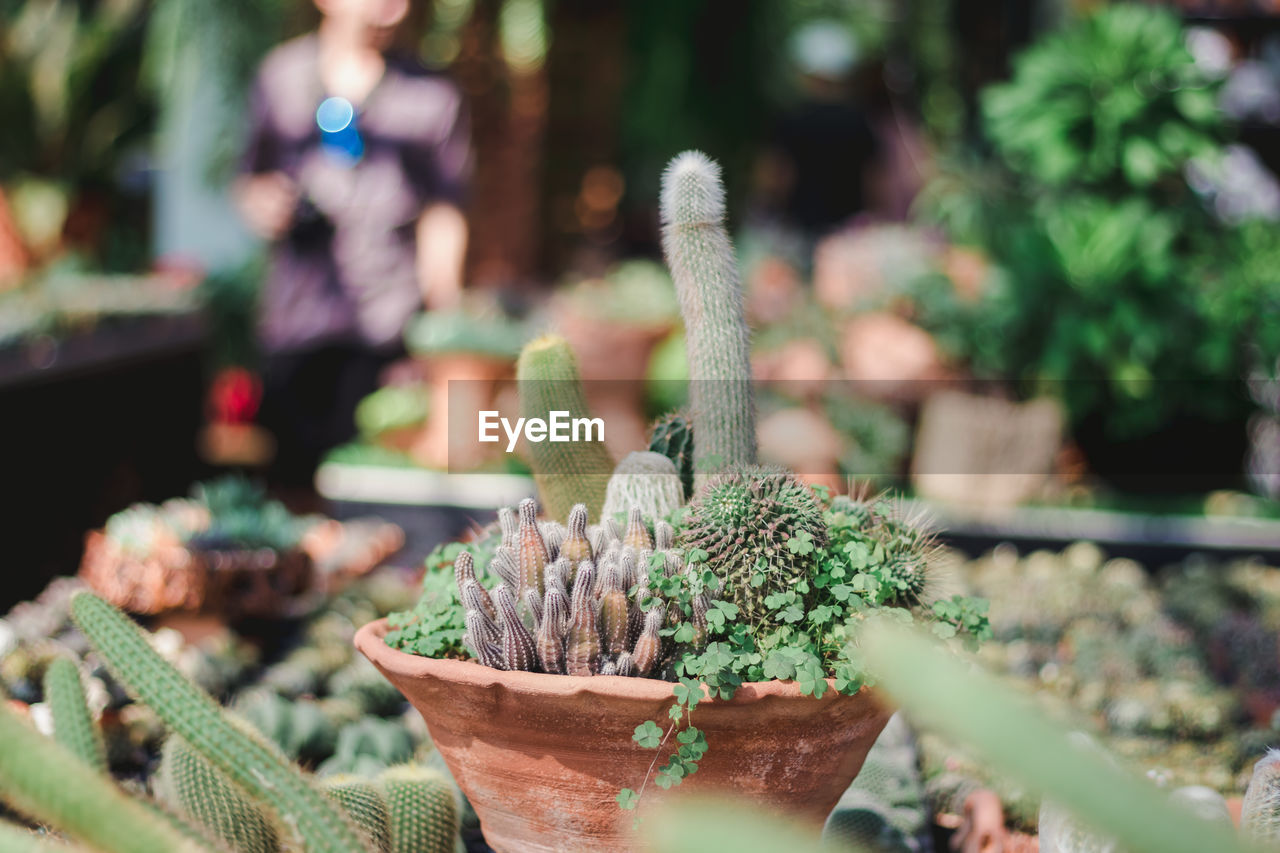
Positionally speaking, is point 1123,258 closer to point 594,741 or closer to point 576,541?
point 576,541

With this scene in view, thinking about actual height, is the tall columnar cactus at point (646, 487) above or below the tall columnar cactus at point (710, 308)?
below

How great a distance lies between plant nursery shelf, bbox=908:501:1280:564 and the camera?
158 inches

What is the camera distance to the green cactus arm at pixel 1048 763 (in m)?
0.72

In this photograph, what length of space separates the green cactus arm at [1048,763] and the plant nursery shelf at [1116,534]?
3244 mm

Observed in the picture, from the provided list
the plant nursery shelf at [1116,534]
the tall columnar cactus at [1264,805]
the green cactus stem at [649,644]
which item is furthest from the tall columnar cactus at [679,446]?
the plant nursery shelf at [1116,534]

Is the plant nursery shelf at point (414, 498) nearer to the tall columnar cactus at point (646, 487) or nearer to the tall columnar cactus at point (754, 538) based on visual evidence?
the tall columnar cactus at point (646, 487)

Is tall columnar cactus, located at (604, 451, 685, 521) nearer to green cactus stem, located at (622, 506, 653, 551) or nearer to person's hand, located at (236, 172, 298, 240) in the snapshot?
green cactus stem, located at (622, 506, 653, 551)

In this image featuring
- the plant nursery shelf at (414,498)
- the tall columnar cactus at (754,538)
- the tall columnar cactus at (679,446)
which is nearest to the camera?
the tall columnar cactus at (754,538)

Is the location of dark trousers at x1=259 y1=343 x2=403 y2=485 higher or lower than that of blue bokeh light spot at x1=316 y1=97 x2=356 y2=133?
lower

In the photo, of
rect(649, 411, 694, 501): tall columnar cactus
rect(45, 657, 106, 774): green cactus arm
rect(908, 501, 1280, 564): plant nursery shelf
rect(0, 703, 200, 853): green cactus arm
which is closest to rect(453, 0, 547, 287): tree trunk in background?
rect(908, 501, 1280, 564): plant nursery shelf

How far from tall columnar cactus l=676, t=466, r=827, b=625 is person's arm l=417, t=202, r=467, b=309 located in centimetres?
330

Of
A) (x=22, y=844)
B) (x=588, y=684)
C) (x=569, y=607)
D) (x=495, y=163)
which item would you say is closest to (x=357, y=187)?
(x=495, y=163)

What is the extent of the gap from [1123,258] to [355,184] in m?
3.30

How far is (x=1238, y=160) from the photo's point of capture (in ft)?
21.4
